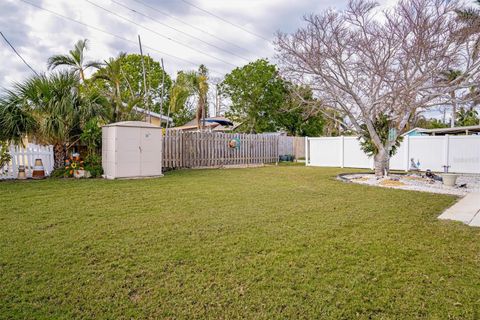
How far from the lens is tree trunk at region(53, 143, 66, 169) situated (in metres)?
9.65

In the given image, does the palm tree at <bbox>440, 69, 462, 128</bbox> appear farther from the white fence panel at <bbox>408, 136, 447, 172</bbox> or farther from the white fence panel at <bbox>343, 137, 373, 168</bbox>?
the white fence panel at <bbox>343, 137, 373, 168</bbox>

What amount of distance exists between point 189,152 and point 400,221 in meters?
9.82

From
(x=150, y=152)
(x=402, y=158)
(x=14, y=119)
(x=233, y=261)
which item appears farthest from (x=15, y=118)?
(x=402, y=158)

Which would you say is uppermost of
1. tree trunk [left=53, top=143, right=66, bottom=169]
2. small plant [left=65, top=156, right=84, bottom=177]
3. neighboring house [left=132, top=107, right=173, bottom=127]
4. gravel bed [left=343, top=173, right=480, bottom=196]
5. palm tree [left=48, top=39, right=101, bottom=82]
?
palm tree [left=48, top=39, right=101, bottom=82]

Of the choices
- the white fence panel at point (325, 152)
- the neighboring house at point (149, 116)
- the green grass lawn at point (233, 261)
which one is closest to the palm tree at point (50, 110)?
the green grass lawn at point (233, 261)

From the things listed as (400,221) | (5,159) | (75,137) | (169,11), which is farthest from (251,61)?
(400,221)

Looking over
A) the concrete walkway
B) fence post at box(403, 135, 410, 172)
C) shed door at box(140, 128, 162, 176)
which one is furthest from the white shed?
fence post at box(403, 135, 410, 172)

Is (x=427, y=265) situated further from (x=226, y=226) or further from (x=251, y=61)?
(x=251, y=61)

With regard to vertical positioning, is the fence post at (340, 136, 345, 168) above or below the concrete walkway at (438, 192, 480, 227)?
above

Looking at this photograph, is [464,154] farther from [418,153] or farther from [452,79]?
[452,79]

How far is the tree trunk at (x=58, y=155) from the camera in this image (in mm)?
9648

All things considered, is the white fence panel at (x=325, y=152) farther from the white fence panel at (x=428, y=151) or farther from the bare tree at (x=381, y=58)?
the bare tree at (x=381, y=58)

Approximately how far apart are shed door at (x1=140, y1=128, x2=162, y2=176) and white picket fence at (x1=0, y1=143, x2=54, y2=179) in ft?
9.65

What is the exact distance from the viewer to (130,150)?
9289 millimetres
